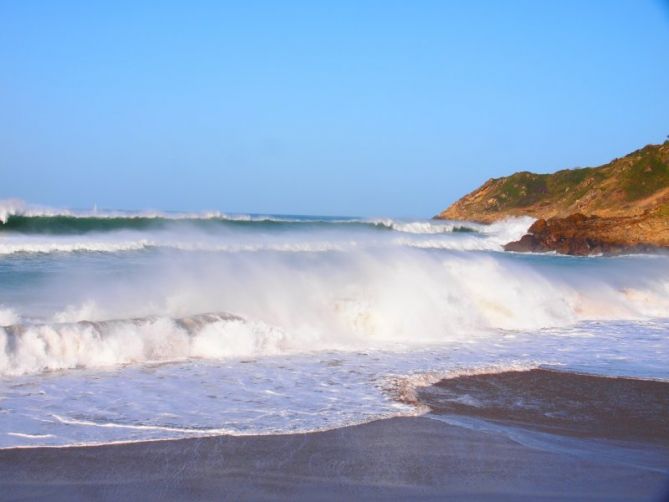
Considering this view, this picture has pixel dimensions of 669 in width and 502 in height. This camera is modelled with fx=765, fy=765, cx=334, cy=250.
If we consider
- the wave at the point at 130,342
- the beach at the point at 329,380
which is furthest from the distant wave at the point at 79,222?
the wave at the point at 130,342

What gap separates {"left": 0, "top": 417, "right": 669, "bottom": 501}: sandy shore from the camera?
4.45m

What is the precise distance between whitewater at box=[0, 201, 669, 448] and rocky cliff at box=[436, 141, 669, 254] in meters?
15.1

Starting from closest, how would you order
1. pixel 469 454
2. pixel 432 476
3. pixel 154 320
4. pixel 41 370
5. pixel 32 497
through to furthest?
pixel 32 497 → pixel 432 476 → pixel 469 454 → pixel 41 370 → pixel 154 320

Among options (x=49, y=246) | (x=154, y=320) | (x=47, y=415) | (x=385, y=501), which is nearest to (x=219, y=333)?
(x=154, y=320)

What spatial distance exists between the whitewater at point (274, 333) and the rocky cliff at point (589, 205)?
49.6 ft

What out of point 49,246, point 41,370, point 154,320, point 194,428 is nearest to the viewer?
point 194,428

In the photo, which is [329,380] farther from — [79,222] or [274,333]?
[79,222]

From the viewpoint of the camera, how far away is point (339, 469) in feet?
16.0

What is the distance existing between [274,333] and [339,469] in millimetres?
5145

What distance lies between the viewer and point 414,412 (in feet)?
20.9

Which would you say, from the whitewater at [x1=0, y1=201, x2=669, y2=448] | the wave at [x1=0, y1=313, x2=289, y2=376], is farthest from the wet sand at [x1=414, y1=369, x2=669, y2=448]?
the wave at [x1=0, y1=313, x2=289, y2=376]

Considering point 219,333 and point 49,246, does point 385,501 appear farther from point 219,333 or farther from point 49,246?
point 49,246

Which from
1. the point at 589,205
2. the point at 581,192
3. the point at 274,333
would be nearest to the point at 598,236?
the point at 589,205

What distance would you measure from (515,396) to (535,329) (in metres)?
5.48
